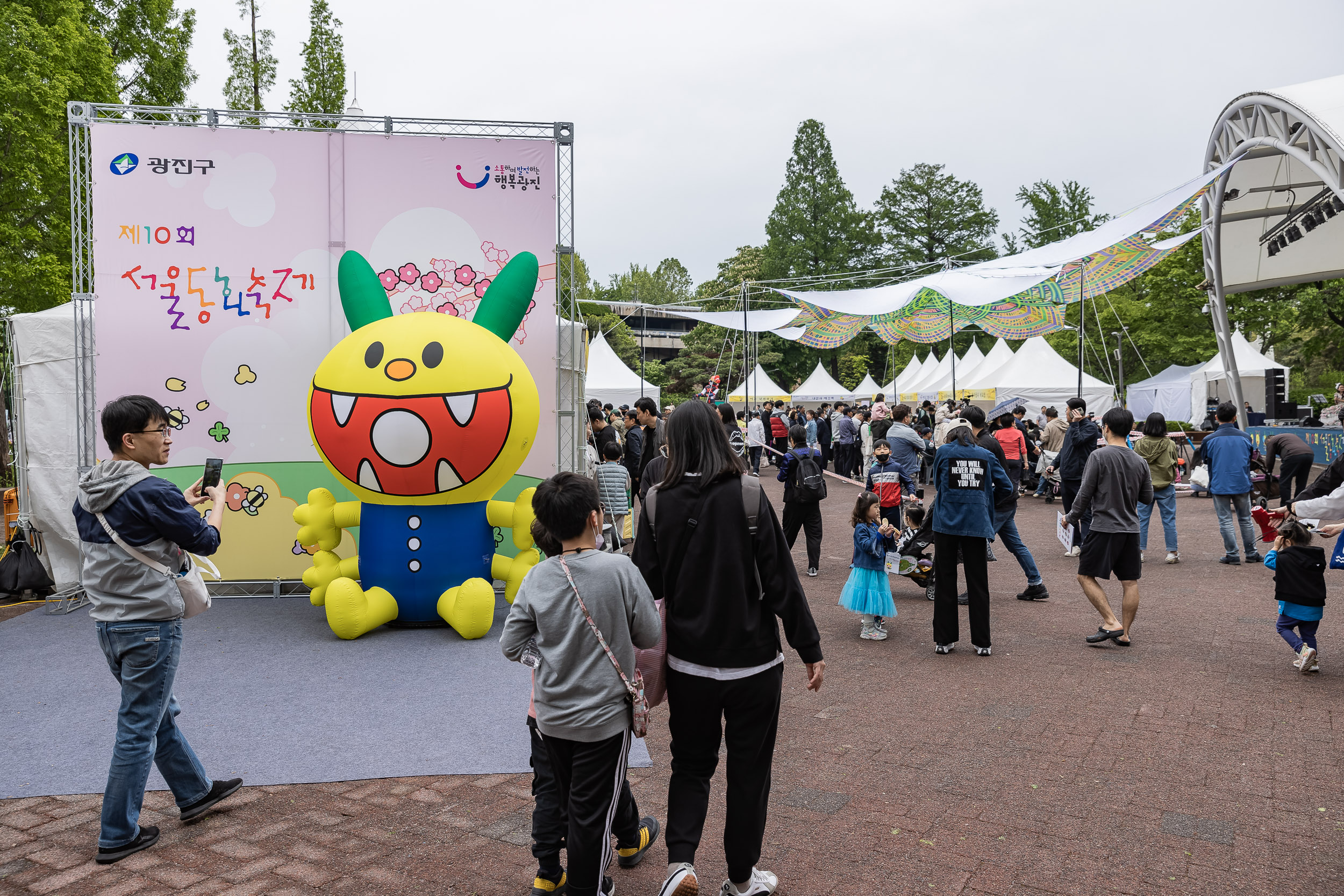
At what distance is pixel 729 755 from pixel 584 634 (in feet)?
2.23

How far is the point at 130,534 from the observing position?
3.50m

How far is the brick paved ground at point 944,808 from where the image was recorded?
334 cm

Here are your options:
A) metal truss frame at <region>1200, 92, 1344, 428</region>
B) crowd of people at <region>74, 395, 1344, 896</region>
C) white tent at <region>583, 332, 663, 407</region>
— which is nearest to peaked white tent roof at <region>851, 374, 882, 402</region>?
white tent at <region>583, 332, 663, 407</region>

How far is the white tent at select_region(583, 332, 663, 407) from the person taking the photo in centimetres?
2450

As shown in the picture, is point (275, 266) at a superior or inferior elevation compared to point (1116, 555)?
superior

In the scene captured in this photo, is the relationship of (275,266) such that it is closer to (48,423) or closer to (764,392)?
(48,423)

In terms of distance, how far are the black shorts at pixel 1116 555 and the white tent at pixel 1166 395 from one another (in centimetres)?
2372

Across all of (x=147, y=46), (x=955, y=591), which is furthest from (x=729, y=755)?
(x=147, y=46)

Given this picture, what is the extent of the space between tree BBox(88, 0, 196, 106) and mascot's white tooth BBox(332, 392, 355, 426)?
1261cm

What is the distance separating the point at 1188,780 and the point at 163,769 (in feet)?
14.6

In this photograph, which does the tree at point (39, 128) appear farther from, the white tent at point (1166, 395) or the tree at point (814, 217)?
the tree at point (814, 217)

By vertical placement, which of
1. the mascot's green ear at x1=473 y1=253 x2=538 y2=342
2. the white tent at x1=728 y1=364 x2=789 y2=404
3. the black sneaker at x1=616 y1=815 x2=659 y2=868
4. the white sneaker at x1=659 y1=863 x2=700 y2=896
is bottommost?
the black sneaker at x1=616 y1=815 x2=659 y2=868

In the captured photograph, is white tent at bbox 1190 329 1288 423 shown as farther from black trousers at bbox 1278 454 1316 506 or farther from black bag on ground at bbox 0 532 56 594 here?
black bag on ground at bbox 0 532 56 594

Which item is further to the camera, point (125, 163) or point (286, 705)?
point (125, 163)
